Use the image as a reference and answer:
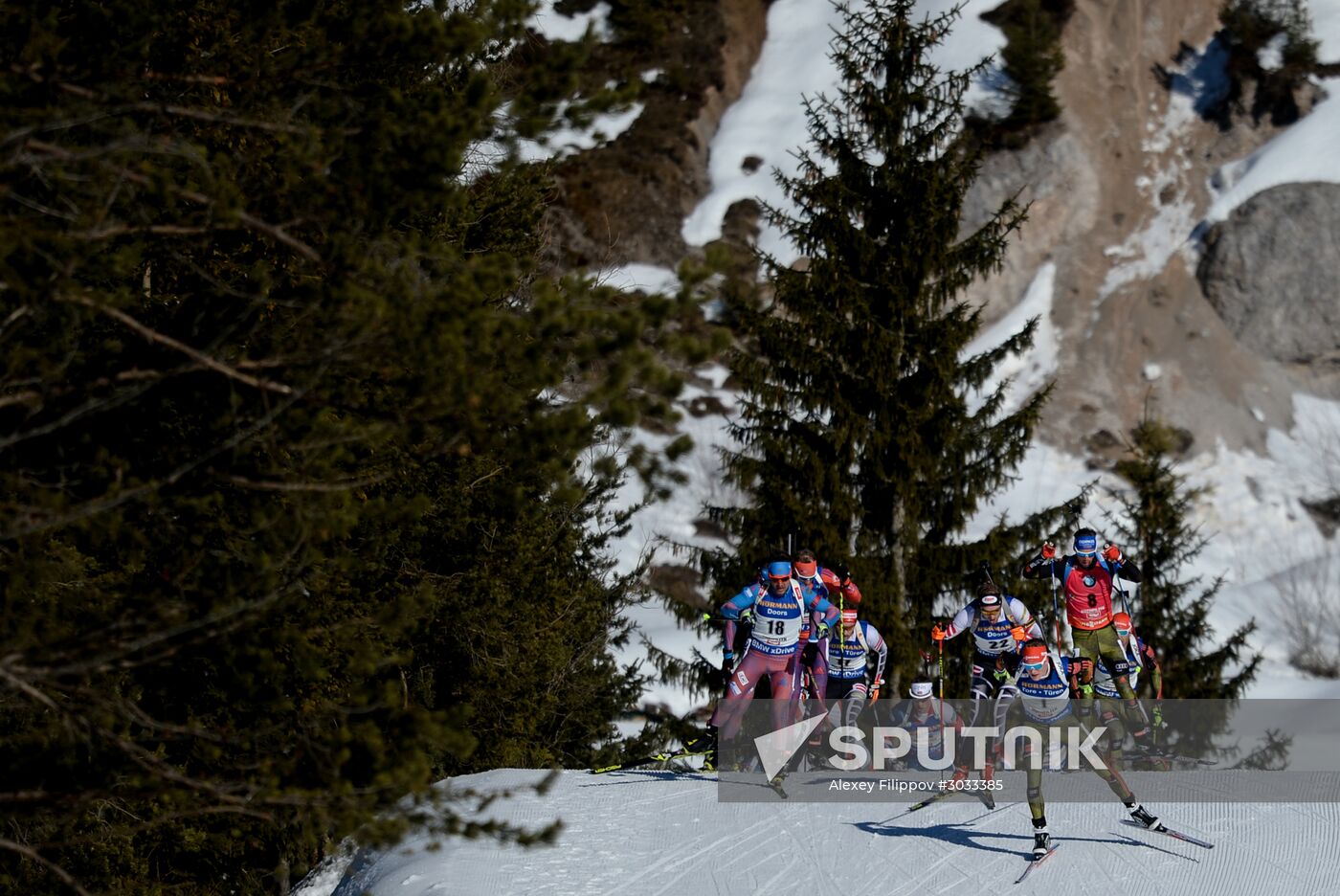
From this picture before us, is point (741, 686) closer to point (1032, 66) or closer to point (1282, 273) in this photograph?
point (1282, 273)

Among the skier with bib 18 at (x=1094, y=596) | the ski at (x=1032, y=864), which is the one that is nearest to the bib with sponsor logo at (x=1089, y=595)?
the skier with bib 18 at (x=1094, y=596)

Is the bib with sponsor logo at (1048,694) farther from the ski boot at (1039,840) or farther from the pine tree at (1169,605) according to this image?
the pine tree at (1169,605)

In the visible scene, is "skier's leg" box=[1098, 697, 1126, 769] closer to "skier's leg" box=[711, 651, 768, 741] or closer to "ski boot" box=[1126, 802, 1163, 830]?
"ski boot" box=[1126, 802, 1163, 830]

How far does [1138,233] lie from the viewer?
1900 inches

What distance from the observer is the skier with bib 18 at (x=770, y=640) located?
13.4m

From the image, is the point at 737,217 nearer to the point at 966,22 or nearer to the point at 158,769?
the point at 966,22

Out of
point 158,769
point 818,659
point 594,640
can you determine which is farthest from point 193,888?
point 158,769

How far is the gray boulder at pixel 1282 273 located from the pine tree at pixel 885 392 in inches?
1247

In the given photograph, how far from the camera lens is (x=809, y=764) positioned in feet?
48.4

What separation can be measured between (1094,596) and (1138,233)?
37584 millimetres

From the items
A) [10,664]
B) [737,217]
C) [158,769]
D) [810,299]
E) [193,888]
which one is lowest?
[193,888]

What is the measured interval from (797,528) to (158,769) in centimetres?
1238

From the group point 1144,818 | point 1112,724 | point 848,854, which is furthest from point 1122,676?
point 848,854

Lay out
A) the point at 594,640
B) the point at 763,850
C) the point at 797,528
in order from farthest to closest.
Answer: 1. the point at 594,640
2. the point at 797,528
3. the point at 763,850
